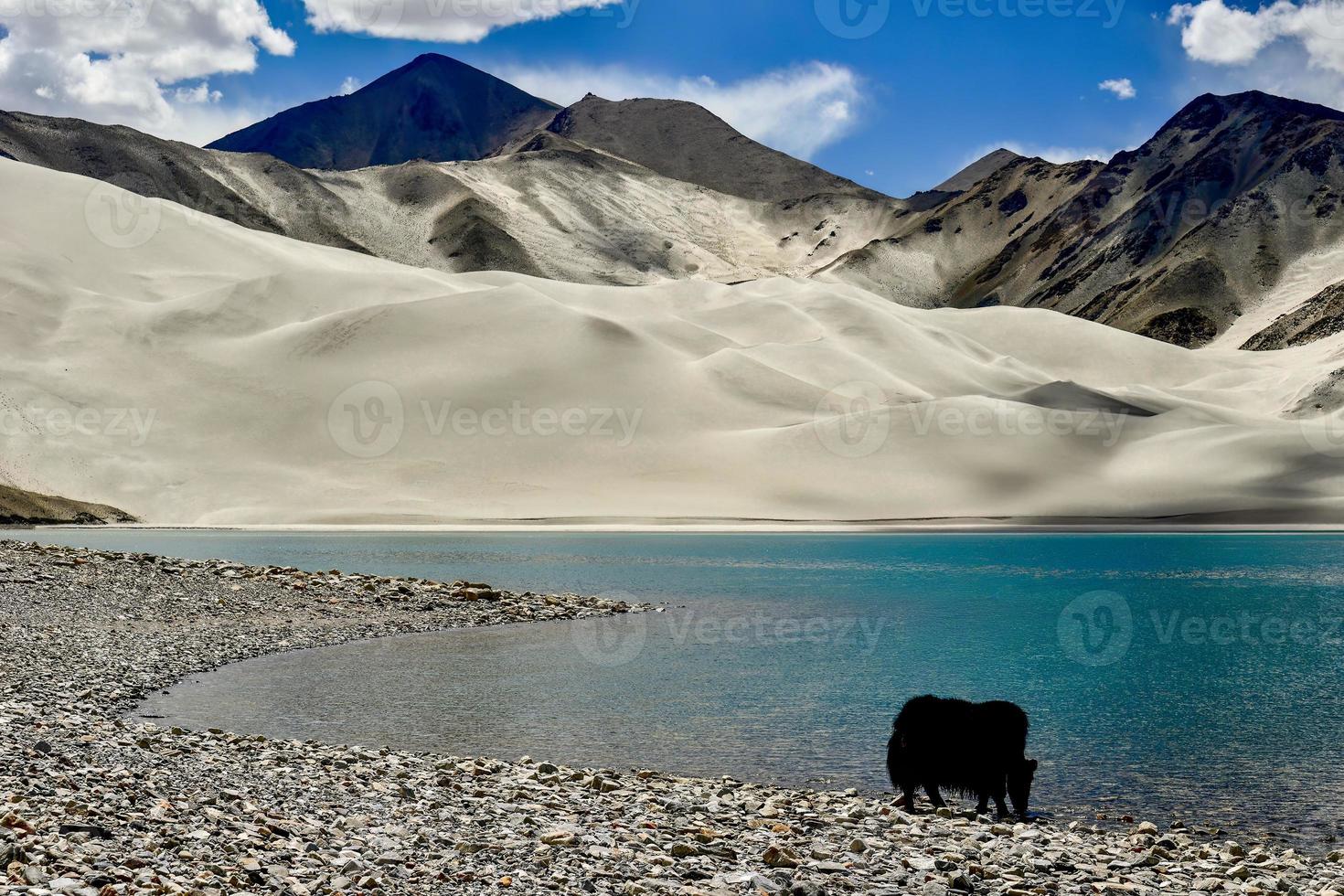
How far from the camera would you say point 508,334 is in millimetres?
102688

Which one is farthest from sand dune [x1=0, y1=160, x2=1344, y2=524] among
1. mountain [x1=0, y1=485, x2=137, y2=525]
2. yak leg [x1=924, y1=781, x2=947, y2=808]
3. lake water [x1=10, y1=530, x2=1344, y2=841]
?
yak leg [x1=924, y1=781, x2=947, y2=808]

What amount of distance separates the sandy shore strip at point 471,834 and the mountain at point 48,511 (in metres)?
53.4

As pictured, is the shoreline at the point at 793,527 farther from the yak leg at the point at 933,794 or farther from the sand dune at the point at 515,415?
the yak leg at the point at 933,794

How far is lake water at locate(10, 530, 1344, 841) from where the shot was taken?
43.0 feet

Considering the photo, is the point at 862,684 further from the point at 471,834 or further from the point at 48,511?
the point at 48,511

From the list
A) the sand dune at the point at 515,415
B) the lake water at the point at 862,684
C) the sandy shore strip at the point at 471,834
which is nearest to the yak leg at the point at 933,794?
the sandy shore strip at the point at 471,834

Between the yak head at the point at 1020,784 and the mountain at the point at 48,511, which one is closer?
the yak head at the point at 1020,784

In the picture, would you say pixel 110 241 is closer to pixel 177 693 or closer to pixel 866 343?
pixel 866 343

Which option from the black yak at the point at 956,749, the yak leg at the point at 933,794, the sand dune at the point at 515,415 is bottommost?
the yak leg at the point at 933,794

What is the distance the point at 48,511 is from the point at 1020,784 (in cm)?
6381

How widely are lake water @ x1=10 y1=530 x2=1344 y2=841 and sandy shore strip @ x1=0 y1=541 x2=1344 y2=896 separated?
1.41 metres

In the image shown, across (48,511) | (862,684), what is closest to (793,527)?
(48,511)

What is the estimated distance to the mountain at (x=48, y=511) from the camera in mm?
61625

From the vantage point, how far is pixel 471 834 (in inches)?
354
